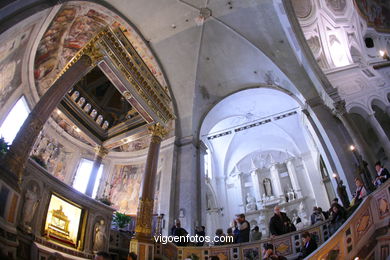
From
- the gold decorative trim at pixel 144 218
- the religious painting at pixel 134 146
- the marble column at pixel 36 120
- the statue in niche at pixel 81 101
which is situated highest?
the statue in niche at pixel 81 101

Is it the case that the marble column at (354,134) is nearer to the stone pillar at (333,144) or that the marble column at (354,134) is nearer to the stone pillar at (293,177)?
the stone pillar at (333,144)

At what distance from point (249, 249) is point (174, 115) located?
6514 mm

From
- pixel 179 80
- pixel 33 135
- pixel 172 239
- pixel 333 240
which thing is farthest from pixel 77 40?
pixel 333 240

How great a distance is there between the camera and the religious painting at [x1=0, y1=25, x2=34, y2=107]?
27.5ft

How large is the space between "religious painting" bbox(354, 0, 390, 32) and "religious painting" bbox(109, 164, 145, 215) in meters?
14.0

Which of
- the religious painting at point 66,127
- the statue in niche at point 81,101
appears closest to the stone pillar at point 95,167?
the religious painting at point 66,127

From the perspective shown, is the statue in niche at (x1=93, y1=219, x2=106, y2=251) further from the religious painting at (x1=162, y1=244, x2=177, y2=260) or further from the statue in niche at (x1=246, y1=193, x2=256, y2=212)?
the statue in niche at (x1=246, y1=193, x2=256, y2=212)

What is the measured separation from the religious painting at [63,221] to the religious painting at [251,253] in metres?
4.94

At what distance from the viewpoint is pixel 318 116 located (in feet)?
37.6

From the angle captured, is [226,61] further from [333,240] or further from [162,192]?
[333,240]

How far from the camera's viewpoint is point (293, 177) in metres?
18.2

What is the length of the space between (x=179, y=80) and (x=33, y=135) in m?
10.4

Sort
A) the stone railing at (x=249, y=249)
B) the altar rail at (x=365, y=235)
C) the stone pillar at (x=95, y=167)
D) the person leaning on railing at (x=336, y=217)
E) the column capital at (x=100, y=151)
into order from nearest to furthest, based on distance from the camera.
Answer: the altar rail at (x=365, y=235) → the person leaning on railing at (x=336, y=217) → the stone railing at (x=249, y=249) → the stone pillar at (x=95, y=167) → the column capital at (x=100, y=151)

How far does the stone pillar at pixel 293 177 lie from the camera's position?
687 inches
